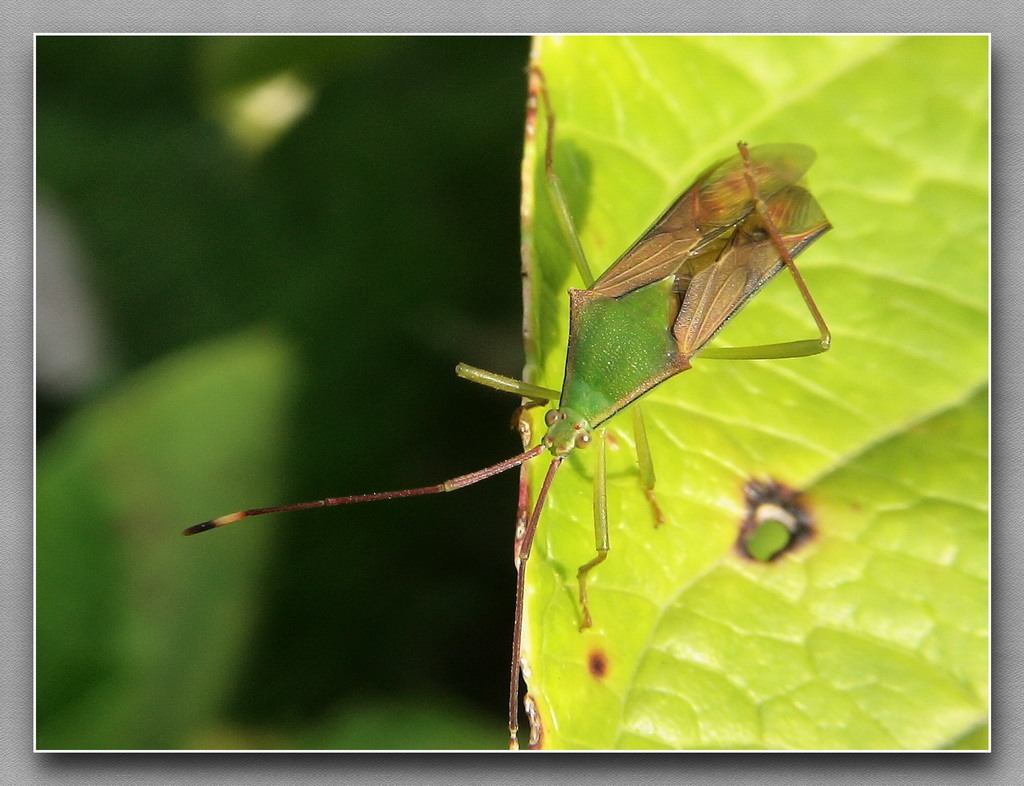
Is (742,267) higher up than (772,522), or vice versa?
(742,267)

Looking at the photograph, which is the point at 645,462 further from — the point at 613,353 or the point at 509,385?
the point at 509,385

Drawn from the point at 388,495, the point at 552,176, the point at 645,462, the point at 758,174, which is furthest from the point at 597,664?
the point at 758,174

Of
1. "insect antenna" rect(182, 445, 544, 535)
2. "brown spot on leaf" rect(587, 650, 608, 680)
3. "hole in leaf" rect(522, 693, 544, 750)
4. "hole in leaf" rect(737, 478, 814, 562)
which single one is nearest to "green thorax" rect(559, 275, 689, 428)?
"insect antenna" rect(182, 445, 544, 535)

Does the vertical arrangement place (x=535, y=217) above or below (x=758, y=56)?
below

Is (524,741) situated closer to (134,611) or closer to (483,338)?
(134,611)

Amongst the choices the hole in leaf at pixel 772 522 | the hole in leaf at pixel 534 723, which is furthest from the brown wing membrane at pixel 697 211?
the hole in leaf at pixel 534 723

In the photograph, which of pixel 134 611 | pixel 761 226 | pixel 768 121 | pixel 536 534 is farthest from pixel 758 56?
pixel 134 611
